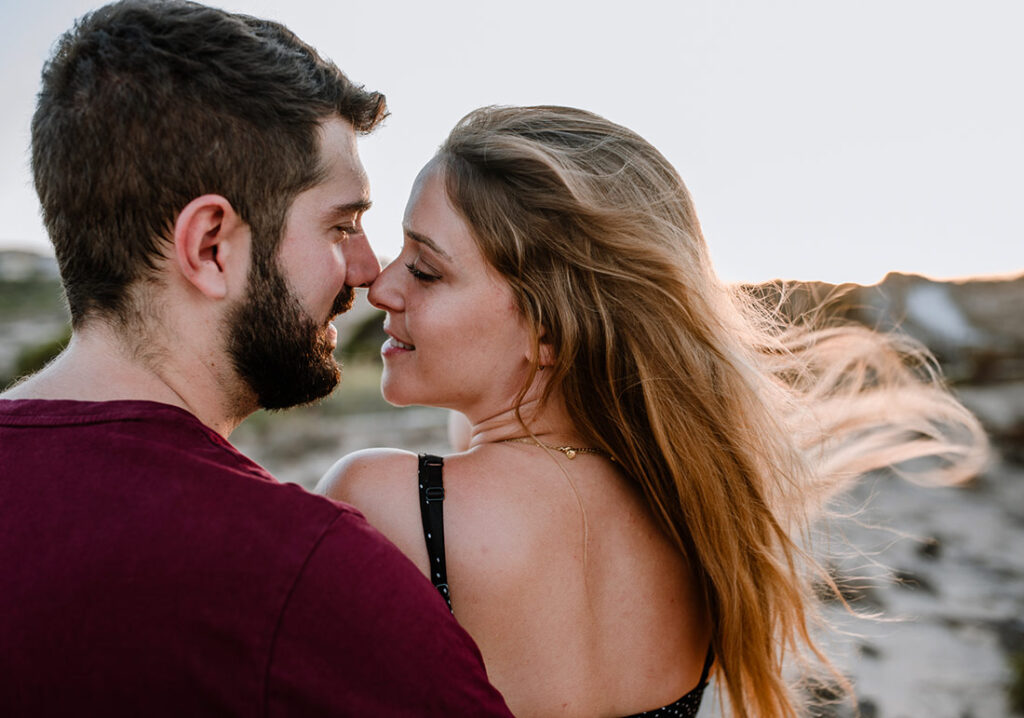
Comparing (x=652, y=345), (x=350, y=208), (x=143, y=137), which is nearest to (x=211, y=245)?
(x=143, y=137)

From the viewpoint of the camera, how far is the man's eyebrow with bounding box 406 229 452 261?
210cm

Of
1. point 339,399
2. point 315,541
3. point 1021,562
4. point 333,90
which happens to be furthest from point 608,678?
point 339,399

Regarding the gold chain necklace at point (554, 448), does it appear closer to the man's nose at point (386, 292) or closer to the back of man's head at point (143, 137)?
the man's nose at point (386, 292)

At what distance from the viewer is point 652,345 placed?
2131 mm

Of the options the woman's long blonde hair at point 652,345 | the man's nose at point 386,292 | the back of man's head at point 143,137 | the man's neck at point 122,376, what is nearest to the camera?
the man's neck at point 122,376

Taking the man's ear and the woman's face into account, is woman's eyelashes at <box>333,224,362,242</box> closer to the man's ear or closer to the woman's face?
the woman's face

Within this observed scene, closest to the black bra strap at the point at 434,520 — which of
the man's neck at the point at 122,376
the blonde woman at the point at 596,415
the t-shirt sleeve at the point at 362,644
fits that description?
the blonde woman at the point at 596,415

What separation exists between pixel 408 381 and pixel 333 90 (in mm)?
733

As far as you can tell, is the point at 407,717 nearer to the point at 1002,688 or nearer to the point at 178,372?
the point at 178,372

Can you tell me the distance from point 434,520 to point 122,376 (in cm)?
67

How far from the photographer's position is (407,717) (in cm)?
129

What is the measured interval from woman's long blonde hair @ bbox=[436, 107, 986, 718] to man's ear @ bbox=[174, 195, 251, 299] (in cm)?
56

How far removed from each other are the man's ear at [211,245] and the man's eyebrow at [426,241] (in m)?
0.44

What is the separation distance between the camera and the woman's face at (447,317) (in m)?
2.10
